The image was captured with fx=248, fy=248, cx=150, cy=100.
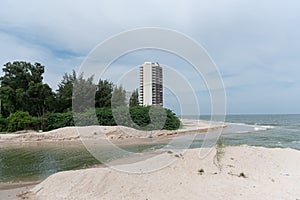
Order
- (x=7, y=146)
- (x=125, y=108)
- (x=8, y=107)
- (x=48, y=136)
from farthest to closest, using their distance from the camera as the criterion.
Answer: (x=8, y=107), (x=125, y=108), (x=48, y=136), (x=7, y=146)

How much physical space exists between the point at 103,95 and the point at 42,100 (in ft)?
24.2

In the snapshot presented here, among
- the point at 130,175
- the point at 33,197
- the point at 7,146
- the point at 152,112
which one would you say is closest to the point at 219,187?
the point at 130,175

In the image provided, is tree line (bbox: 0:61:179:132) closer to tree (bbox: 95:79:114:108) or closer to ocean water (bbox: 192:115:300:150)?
tree (bbox: 95:79:114:108)

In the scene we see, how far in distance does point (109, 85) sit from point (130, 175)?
88.6 ft

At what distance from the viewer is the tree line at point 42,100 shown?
2594 cm

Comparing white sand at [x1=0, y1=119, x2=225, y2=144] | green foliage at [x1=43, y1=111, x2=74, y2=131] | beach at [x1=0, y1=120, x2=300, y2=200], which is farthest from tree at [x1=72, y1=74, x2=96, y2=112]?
beach at [x1=0, y1=120, x2=300, y2=200]

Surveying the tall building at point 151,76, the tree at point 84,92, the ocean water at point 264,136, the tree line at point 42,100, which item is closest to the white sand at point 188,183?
the tall building at point 151,76

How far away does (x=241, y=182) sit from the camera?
22.5 feet

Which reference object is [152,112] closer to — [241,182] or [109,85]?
[109,85]

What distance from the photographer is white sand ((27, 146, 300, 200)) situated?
5.95m

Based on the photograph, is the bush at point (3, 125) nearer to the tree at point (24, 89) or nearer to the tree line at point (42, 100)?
the tree line at point (42, 100)

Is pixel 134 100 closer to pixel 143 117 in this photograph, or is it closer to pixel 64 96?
pixel 143 117

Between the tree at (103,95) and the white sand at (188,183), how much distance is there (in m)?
23.3

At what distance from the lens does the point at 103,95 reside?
106 feet
